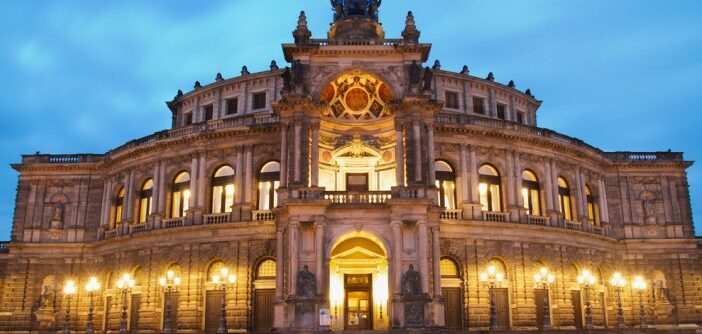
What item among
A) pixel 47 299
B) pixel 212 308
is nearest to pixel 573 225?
pixel 212 308

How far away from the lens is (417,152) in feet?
127

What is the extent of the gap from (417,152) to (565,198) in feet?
55.9

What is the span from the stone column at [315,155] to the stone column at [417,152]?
18.5ft

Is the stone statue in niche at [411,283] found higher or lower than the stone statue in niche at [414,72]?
lower

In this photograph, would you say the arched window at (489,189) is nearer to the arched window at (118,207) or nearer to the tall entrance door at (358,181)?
the tall entrance door at (358,181)

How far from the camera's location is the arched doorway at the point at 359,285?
3919cm

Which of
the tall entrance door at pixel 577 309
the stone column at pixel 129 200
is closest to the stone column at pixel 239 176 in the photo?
the stone column at pixel 129 200

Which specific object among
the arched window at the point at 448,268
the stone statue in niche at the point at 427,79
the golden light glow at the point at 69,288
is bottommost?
the golden light glow at the point at 69,288

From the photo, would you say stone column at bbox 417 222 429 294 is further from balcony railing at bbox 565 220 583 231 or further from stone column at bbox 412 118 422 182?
balcony railing at bbox 565 220 583 231

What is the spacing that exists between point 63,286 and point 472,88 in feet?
115

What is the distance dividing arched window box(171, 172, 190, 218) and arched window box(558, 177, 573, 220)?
27.2 meters

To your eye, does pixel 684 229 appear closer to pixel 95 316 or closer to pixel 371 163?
pixel 371 163

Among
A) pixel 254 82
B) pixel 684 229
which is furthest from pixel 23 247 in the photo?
pixel 684 229

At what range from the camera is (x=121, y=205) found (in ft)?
171
